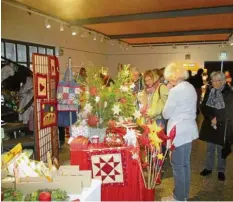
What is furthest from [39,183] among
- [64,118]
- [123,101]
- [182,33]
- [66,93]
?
[182,33]

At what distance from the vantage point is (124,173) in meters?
2.37

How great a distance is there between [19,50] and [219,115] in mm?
3959

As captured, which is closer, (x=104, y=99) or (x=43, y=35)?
(x=104, y=99)

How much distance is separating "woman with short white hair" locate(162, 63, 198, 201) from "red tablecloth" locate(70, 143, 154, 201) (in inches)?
15.1

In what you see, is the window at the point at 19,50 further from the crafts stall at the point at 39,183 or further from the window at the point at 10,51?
the crafts stall at the point at 39,183

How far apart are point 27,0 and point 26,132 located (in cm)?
197

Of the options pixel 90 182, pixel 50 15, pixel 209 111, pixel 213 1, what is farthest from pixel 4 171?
pixel 50 15

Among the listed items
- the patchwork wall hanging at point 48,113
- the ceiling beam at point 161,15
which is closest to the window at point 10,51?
the ceiling beam at point 161,15

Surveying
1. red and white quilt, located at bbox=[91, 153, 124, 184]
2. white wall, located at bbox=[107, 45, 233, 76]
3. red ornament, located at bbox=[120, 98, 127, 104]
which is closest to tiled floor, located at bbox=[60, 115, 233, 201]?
red and white quilt, located at bbox=[91, 153, 124, 184]

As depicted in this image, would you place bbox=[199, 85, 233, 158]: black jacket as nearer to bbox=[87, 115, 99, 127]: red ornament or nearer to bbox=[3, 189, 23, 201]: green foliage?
bbox=[87, 115, 99, 127]: red ornament

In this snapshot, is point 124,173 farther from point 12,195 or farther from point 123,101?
point 12,195

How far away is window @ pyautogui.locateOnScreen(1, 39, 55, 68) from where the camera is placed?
5008 millimetres

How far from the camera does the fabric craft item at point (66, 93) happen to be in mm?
3923

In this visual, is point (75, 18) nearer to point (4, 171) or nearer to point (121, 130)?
point (121, 130)
